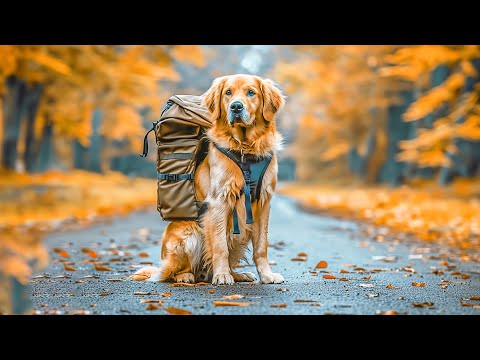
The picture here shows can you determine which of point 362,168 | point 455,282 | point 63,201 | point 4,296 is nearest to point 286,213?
point 63,201

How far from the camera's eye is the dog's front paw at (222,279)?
4.79 meters

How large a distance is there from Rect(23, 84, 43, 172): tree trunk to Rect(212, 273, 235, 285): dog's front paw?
13360mm

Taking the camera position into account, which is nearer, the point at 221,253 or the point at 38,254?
the point at 221,253

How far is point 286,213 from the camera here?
1439 cm

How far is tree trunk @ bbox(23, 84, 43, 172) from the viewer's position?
16.6m

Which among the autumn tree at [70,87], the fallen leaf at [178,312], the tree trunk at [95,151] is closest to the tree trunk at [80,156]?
the tree trunk at [95,151]

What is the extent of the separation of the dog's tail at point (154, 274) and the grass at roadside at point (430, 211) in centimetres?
464

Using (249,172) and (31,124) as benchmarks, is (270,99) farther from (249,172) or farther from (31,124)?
(31,124)

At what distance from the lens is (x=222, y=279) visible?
480 cm

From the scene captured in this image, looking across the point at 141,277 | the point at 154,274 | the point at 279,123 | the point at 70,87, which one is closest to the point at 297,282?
the point at 154,274

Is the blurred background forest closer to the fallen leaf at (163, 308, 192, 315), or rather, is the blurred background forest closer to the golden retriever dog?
the golden retriever dog

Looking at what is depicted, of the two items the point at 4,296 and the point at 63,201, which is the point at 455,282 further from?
the point at 63,201

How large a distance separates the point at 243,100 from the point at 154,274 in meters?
1.72

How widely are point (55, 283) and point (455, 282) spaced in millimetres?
3568
